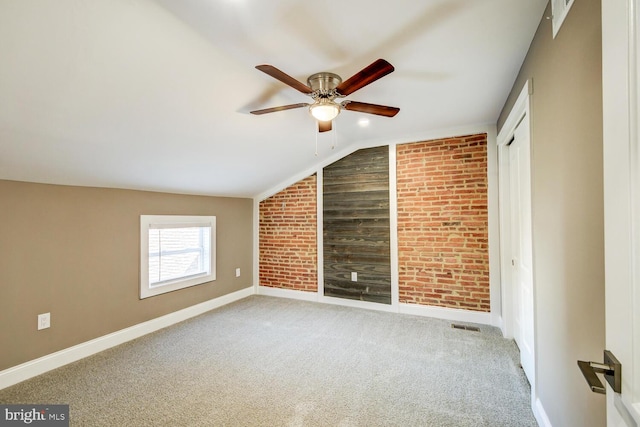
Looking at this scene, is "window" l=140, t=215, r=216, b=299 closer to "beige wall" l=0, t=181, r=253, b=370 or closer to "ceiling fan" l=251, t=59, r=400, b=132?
"beige wall" l=0, t=181, r=253, b=370

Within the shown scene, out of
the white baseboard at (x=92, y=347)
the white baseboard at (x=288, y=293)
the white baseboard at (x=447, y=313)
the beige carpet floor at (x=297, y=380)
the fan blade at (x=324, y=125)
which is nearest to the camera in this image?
the beige carpet floor at (x=297, y=380)

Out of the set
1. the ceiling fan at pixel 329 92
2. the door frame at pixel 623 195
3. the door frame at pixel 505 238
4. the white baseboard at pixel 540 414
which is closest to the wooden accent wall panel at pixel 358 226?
the door frame at pixel 505 238

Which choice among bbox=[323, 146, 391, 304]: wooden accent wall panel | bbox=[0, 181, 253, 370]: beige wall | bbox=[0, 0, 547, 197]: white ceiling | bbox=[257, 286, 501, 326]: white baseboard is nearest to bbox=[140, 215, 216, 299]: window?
bbox=[0, 181, 253, 370]: beige wall

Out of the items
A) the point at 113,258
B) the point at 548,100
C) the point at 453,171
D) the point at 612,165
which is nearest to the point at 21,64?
the point at 113,258

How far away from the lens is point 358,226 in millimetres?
4156

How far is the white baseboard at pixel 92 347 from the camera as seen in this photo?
2295 millimetres

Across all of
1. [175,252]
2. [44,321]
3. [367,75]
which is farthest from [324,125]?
[44,321]

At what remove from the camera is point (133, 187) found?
3146mm

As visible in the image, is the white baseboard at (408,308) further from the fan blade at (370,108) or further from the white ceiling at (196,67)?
the fan blade at (370,108)

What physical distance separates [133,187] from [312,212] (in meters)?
Result: 2.40

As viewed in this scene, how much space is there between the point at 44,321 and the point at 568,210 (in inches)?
152

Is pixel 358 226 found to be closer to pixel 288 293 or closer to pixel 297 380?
pixel 288 293

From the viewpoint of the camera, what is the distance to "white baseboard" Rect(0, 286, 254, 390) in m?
2.29

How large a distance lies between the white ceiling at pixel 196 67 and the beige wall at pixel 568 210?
45cm
